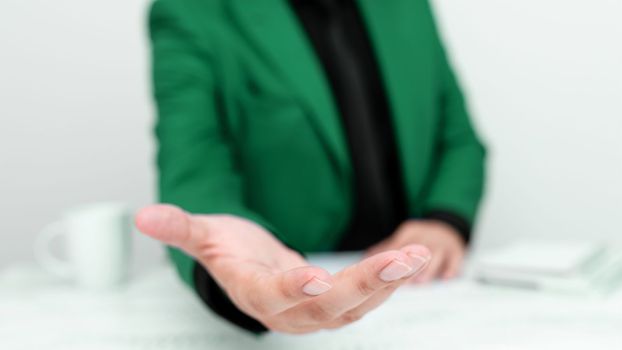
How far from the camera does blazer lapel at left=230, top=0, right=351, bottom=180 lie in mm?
1102

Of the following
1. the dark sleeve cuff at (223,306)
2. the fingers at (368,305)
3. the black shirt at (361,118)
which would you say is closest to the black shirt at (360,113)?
the black shirt at (361,118)

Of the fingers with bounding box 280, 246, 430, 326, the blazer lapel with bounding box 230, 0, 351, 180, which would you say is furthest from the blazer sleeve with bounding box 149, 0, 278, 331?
the fingers with bounding box 280, 246, 430, 326

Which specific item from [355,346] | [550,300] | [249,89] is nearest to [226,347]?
[355,346]

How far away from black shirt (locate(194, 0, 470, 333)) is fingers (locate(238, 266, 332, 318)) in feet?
2.10

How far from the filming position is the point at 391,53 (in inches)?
48.6

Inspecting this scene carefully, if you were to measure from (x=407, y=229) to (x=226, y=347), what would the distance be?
0.50 meters

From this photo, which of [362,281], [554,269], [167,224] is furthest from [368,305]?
[554,269]

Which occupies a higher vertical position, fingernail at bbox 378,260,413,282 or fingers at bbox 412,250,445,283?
fingernail at bbox 378,260,413,282

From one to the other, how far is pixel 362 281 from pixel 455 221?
0.71m

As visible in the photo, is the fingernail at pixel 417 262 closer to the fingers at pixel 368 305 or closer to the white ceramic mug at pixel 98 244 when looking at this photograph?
the fingers at pixel 368 305

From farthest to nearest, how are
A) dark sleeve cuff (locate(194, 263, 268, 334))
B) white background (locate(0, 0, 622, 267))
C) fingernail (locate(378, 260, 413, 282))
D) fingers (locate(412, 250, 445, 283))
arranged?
1. white background (locate(0, 0, 622, 267))
2. fingers (locate(412, 250, 445, 283))
3. dark sleeve cuff (locate(194, 263, 268, 334))
4. fingernail (locate(378, 260, 413, 282))

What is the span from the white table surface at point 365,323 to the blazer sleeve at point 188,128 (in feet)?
0.26

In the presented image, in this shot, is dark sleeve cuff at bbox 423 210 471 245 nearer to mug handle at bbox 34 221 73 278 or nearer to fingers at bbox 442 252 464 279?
fingers at bbox 442 252 464 279

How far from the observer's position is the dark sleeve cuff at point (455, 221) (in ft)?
3.74
